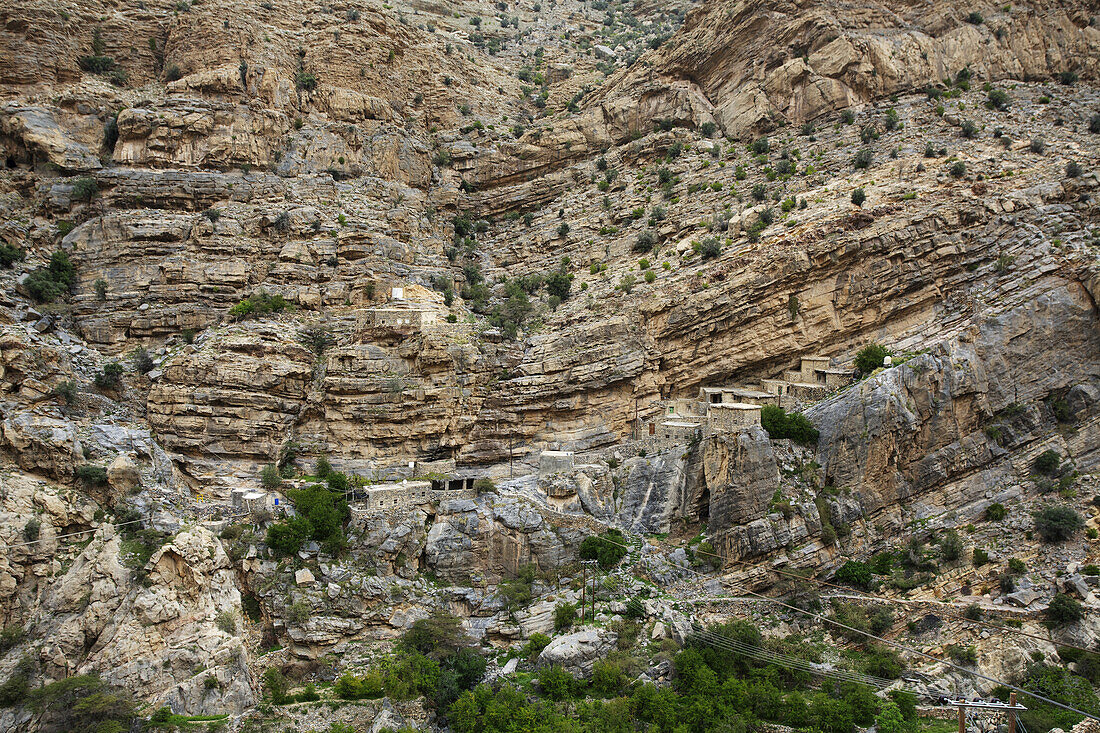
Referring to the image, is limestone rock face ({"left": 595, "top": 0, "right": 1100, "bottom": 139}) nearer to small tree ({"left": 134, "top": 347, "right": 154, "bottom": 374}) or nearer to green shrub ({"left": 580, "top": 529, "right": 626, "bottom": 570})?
green shrub ({"left": 580, "top": 529, "right": 626, "bottom": 570})

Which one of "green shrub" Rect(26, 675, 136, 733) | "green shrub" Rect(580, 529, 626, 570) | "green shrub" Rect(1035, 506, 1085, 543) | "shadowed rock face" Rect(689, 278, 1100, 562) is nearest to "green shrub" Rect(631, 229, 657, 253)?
"shadowed rock face" Rect(689, 278, 1100, 562)

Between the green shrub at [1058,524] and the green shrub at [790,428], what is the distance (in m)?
9.78

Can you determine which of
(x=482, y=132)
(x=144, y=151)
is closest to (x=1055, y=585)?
(x=482, y=132)

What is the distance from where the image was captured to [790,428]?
3262 cm

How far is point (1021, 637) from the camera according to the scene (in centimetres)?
2705

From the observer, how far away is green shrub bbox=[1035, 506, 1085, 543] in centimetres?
2895

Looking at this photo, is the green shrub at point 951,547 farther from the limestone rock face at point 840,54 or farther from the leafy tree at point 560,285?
the limestone rock face at point 840,54

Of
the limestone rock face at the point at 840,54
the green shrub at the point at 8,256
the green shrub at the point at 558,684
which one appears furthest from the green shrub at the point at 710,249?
the green shrub at the point at 8,256

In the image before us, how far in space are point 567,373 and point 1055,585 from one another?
2386 centimetres

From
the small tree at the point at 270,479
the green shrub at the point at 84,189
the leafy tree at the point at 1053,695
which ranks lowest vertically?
the leafy tree at the point at 1053,695

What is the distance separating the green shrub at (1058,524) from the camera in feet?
95.0

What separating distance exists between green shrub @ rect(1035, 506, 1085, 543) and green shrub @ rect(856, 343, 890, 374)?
377 inches

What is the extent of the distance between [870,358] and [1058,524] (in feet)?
34.8

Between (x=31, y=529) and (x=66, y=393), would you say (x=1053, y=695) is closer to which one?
(x=31, y=529)
